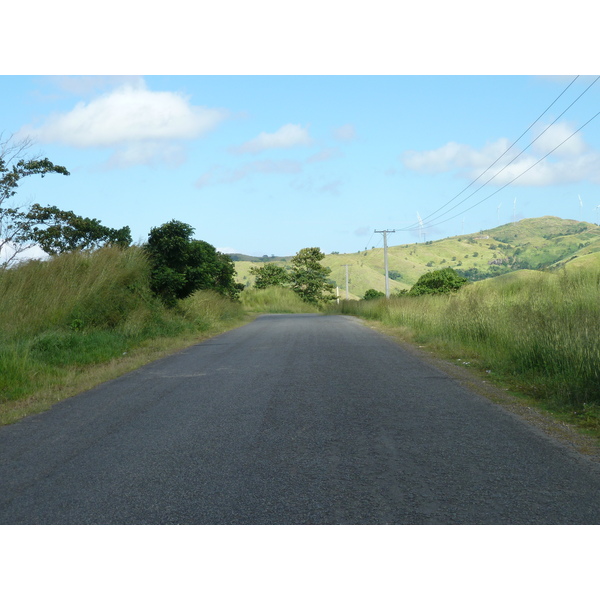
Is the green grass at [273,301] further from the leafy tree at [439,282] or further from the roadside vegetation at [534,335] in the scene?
the roadside vegetation at [534,335]

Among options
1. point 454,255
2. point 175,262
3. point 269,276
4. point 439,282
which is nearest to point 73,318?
point 175,262

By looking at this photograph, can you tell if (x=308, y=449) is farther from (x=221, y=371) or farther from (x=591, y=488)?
(x=221, y=371)

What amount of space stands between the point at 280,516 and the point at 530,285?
514 inches

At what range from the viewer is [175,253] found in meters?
22.5

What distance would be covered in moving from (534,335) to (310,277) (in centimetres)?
6942

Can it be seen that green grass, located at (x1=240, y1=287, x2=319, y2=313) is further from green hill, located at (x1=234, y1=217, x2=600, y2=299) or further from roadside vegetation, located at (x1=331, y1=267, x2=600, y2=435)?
green hill, located at (x1=234, y1=217, x2=600, y2=299)

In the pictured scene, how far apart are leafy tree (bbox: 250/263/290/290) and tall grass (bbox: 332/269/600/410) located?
54661 millimetres

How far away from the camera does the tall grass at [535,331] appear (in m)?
8.24

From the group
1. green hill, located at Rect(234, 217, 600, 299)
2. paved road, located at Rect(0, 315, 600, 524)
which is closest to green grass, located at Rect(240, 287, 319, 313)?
paved road, located at Rect(0, 315, 600, 524)

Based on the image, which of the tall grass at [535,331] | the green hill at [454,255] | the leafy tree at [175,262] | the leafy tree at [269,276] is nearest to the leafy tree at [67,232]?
the leafy tree at [175,262]

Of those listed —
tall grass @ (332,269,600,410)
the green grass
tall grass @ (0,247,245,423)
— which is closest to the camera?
tall grass @ (332,269,600,410)

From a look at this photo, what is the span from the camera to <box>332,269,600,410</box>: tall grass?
8.24m

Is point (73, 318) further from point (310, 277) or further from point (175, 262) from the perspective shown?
point (310, 277)

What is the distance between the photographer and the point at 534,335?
33.9 feet
